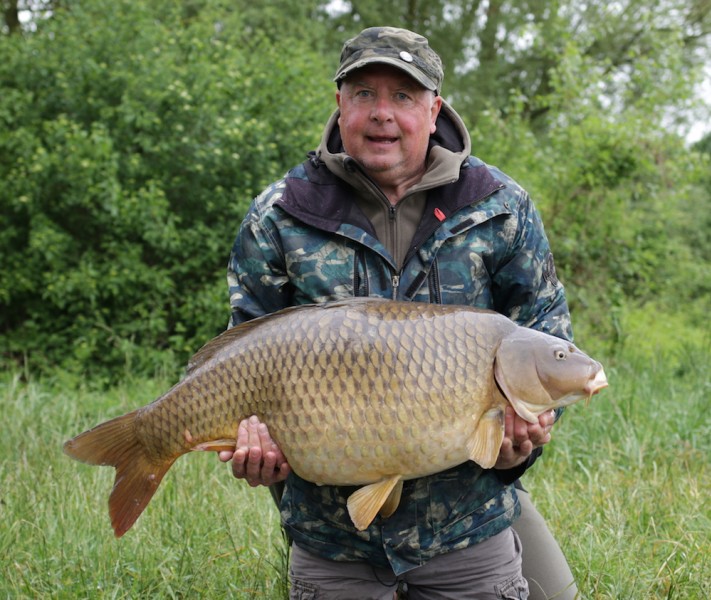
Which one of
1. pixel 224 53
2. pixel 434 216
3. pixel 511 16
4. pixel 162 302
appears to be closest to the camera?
pixel 434 216

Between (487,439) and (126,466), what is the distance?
2.42ft

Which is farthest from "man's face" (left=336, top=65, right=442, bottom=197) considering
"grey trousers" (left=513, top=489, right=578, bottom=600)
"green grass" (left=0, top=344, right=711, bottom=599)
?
"green grass" (left=0, top=344, right=711, bottom=599)

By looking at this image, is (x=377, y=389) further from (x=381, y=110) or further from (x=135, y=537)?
(x=135, y=537)

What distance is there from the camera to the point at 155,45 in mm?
6238

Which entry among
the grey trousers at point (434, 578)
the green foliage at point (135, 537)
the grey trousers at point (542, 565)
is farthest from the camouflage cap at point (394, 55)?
the green foliage at point (135, 537)

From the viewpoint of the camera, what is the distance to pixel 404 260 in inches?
72.1

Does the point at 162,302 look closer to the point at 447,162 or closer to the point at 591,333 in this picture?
the point at 591,333

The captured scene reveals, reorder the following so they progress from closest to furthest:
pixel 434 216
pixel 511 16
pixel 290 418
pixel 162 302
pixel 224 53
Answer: pixel 290 418, pixel 434 216, pixel 162 302, pixel 224 53, pixel 511 16

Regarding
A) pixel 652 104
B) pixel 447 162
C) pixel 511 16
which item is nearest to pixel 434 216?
pixel 447 162

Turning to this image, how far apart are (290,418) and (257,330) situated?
195 mm

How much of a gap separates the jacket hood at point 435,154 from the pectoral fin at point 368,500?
602mm

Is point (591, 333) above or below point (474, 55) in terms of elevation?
below

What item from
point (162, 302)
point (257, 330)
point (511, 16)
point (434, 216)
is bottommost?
point (162, 302)

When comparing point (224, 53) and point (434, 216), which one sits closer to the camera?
point (434, 216)
